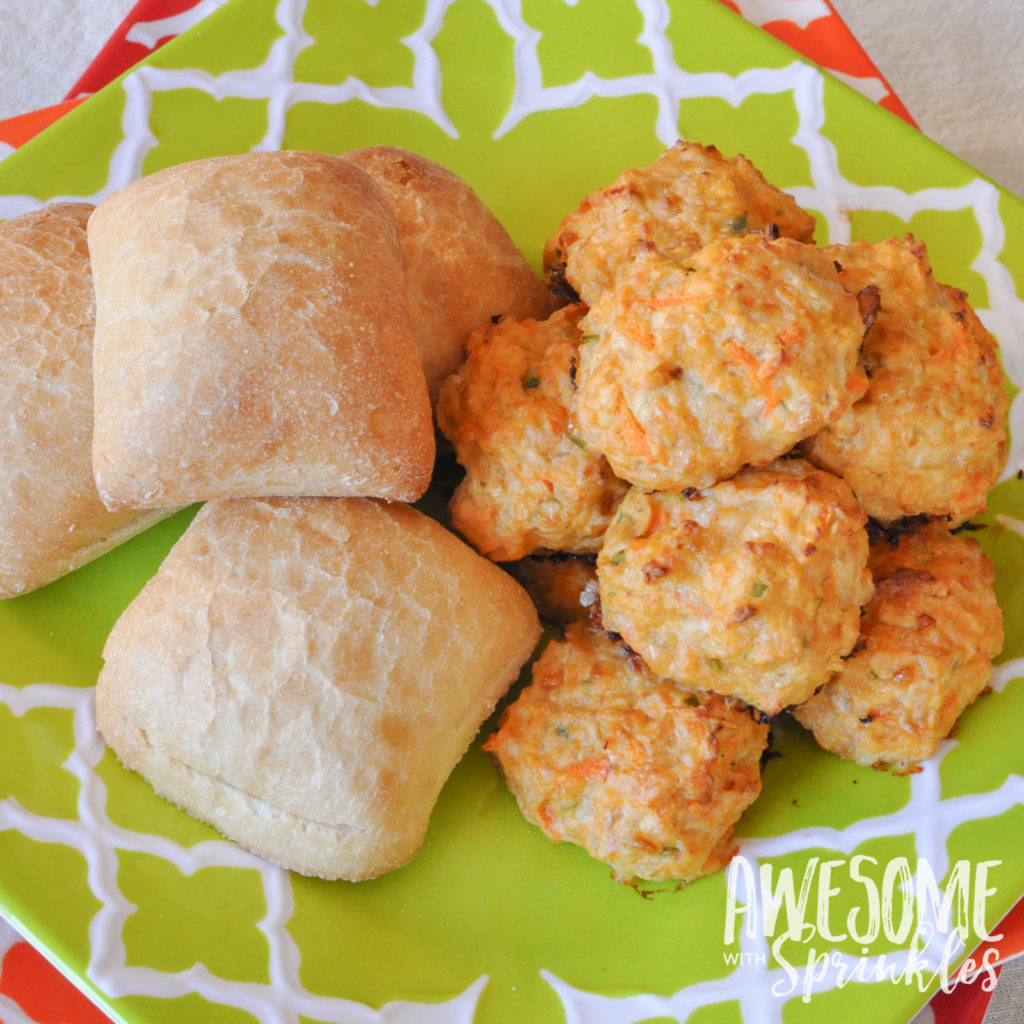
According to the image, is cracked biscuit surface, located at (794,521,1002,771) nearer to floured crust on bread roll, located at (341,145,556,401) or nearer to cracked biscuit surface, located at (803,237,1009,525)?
cracked biscuit surface, located at (803,237,1009,525)

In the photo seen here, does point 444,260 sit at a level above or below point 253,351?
above

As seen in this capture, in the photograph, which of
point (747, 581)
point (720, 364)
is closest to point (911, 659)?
point (747, 581)

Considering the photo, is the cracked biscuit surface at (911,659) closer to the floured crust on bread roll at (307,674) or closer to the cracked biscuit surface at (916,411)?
the cracked biscuit surface at (916,411)

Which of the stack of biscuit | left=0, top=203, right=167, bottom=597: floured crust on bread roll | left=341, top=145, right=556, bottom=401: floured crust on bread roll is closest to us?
the stack of biscuit

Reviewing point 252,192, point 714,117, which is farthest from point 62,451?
point 714,117

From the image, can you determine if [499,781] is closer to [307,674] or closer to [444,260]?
[307,674]

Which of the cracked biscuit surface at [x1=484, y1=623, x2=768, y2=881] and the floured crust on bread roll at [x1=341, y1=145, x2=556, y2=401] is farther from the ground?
the floured crust on bread roll at [x1=341, y1=145, x2=556, y2=401]

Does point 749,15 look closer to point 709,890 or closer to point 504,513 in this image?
point 504,513

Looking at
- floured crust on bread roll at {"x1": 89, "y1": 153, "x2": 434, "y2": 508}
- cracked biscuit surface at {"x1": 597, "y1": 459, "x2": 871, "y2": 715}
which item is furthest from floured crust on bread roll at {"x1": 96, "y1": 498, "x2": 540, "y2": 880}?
cracked biscuit surface at {"x1": 597, "y1": 459, "x2": 871, "y2": 715}
